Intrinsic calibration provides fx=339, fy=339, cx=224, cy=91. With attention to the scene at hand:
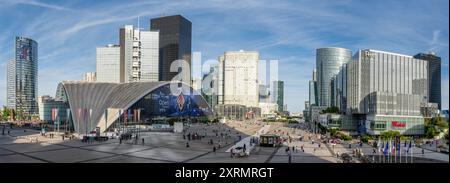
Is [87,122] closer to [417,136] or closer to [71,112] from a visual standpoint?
[71,112]

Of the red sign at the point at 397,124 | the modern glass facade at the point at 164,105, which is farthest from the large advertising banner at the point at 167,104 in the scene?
the red sign at the point at 397,124

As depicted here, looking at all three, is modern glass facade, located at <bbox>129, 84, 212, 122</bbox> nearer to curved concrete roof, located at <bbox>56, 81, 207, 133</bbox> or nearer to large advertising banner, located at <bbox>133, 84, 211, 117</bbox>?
large advertising banner, located at <bbox>133, 84, 211, 117</bbox>

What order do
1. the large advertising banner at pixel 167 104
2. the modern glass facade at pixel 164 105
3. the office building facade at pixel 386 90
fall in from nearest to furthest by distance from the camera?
the office building facade at pixel 386 90 < the modern glass facade at pixel 164 105 < the large advertising banner at pixel 167 104

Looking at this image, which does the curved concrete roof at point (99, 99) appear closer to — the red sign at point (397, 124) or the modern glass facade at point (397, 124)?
the modern glass facade at point (397, 124)

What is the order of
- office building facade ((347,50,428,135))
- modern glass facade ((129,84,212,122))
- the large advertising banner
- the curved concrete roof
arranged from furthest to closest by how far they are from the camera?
the large advertising banner
modern glass facade ((129,84,212,122))
office building facade ((347,50,428,135))
the curved concrete roof

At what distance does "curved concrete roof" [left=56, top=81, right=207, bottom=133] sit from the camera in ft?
269

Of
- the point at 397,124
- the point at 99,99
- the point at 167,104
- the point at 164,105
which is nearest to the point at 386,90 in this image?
the point at 397,124

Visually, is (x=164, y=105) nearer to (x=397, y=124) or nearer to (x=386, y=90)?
(x=397, y=124)

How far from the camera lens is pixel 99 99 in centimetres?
9088

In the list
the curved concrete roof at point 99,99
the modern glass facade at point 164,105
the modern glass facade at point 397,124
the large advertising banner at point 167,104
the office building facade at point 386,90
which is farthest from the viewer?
the large advertising banner at point 167,104

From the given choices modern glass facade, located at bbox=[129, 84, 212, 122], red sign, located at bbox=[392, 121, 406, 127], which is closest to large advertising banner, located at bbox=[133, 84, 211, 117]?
modern glass facade, located at bbox=[129, 84, 212, 122]

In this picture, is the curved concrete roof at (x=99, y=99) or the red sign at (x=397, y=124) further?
the red sign at (x=397, y=124)

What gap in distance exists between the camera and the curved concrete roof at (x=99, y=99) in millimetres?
81981
